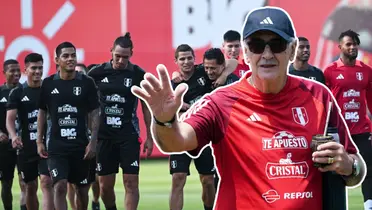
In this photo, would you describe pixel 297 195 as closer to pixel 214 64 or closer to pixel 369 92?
pixel 214 64

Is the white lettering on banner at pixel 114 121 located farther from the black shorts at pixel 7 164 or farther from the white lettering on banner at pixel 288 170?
the white lettering on banner at pixel 288 170

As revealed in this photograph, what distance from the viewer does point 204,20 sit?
24.4 m

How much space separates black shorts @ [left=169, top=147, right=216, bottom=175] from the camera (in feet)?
41.5

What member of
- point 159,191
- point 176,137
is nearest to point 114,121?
point 159,191

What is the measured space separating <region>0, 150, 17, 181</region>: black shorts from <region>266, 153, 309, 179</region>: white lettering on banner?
10.5 metres

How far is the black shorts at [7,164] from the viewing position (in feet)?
47.5

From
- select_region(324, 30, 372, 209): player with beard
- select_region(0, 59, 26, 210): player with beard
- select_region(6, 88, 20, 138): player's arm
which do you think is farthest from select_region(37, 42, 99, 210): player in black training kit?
select_region(324, 30, 372, 209): player with beard

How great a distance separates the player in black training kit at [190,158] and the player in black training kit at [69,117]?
1.32m

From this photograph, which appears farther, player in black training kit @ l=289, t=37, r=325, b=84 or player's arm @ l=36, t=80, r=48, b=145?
player in black training kit @ l=289, t=37, r=325, b=84

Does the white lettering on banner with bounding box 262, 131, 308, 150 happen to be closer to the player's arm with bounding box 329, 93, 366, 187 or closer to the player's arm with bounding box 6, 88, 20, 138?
the player's arm with bounding box 329, 93, 366, 187

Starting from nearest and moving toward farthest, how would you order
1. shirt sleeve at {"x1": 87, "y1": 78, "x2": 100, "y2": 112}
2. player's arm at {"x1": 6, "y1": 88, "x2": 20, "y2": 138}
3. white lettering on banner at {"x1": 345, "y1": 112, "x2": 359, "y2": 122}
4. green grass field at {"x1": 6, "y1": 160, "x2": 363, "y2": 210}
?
shirt sleeve at {"x1": 87, "y1": 78, "x2": 100, "y2": 112}, player's arm at {"x1": 6, "y1": 88, "x2": 20, "y2": 138}, white lettering on banner at {"x1": 345, "y1": 112, "x2": 359, "y2": 122}, green grass field at {"x1": 6, "y1": 160, "x2": 363, "y2": 210}

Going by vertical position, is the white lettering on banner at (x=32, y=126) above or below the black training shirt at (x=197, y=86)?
below

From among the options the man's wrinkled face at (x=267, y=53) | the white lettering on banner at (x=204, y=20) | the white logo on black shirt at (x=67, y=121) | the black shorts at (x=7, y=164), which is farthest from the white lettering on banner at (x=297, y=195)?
the white lettering on banner at (x=204, y=20)

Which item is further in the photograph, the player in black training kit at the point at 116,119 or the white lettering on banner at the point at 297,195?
the player in black training kit at the point at 116,119
